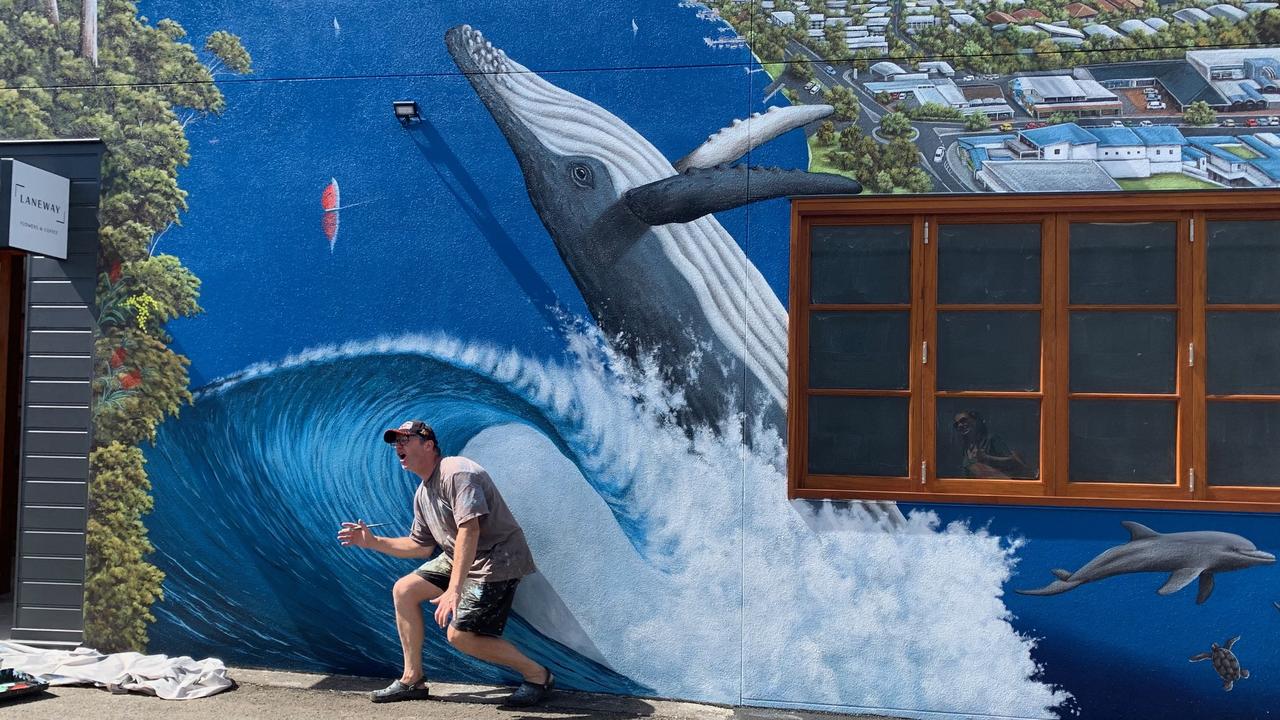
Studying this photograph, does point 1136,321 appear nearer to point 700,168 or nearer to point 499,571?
point 700,168

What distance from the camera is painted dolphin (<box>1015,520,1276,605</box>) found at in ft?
16.8

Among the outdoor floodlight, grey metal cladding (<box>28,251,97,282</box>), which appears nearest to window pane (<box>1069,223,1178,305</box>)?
the outdoor floodlight

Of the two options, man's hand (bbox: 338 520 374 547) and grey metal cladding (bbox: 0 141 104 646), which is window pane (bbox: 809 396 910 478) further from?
grey metal cladding (bbox: 0 141 104 646)

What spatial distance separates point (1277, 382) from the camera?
520cm

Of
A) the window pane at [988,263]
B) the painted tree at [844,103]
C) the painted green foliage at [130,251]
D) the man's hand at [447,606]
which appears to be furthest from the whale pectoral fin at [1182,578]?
the painted green foliage at [130,251]

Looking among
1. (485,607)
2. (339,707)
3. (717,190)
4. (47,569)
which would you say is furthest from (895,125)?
(47,569)

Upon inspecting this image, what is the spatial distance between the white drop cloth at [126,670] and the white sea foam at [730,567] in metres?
1.94

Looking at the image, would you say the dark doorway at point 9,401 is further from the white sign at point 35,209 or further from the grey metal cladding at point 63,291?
the white sign at point 35,209

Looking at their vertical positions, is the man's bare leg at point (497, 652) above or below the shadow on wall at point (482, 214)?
below

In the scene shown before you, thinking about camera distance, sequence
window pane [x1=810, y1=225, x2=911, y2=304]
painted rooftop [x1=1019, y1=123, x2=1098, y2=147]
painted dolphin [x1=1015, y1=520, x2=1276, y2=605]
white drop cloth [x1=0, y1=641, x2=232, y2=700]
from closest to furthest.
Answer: painted dolphin [x1=1015, y1=520, x2=1276, y2=605]
painted rooftop [x1=1019, y1=123, x2=1098, y2=147]
window pane [x1=810, y1=225, x2=911, y2=304]
white drop cloth [x1=0, y1=641, x2=232, y2=700]

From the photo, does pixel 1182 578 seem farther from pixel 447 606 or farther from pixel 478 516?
pixel 447 606

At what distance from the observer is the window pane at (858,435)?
5496mm

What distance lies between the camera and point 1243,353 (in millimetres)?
5230

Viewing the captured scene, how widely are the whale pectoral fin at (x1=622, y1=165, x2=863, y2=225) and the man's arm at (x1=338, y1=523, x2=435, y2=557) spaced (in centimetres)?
220
